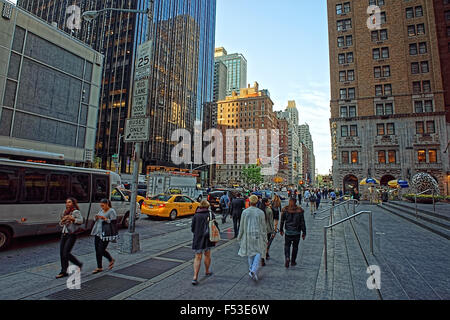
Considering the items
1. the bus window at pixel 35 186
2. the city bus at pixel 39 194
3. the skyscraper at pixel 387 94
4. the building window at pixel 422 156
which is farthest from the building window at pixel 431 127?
the bus window at pixel 35 186

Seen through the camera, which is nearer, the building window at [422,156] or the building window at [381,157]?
the building window at [422,156]

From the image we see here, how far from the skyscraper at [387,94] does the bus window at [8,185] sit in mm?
→ 38580

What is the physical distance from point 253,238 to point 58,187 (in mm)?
8081

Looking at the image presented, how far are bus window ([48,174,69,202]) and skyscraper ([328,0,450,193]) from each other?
121 ft

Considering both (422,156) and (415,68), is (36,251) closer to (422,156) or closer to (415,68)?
(422,156)

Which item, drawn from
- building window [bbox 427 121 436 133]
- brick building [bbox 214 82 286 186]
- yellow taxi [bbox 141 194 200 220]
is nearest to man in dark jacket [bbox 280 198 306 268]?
yellow taxi [bbox 141 194 200 220]

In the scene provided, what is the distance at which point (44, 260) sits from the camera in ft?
22.2

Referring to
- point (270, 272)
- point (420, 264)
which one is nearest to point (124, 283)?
point (270, 272)

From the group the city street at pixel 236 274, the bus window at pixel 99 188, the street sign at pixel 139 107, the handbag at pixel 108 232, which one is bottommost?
the city street at pixel 236 274

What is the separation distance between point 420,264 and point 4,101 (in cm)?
2656

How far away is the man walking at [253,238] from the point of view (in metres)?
5.24

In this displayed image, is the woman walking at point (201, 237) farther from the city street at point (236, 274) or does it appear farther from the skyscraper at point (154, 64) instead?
the skyscraper at point (154, 64)

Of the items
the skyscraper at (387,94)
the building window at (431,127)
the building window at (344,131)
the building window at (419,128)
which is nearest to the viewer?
the building window at (431,127)

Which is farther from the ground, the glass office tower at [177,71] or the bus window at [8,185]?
the glass office tower at [177,71]
